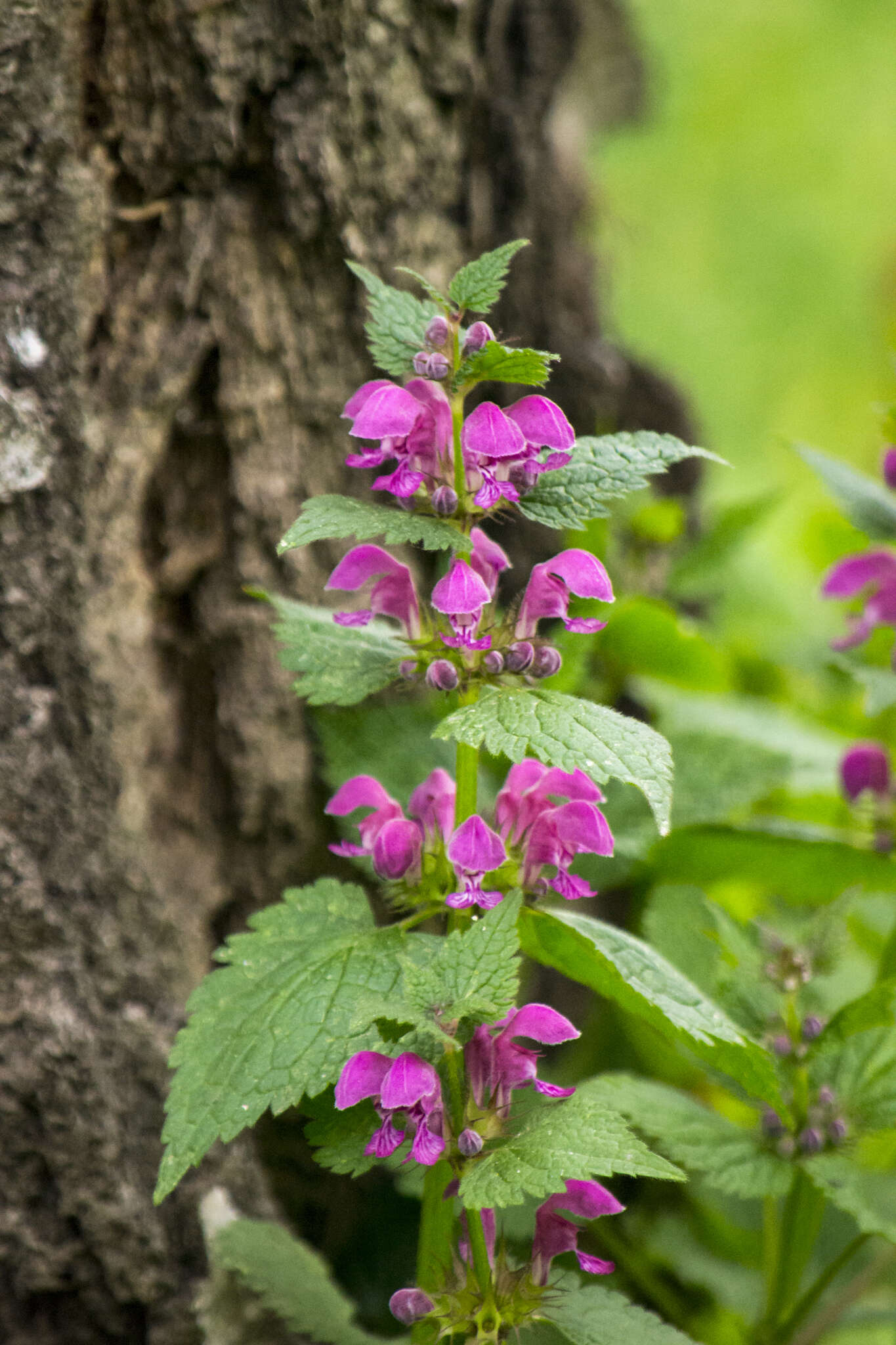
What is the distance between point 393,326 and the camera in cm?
94

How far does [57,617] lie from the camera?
1303mm

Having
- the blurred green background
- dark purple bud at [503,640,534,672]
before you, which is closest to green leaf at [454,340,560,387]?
dark purple bud at [503,640,534,672]

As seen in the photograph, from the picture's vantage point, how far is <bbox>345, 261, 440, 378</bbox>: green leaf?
3.01 feet

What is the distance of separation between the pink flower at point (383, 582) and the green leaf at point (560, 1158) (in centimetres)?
46

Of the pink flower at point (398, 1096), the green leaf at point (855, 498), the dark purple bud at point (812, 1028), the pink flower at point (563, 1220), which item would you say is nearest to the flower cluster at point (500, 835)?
the pink flower at point (398, 1096)

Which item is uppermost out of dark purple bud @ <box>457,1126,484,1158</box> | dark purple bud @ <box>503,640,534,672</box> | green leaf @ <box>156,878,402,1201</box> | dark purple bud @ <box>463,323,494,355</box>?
dark purple bud @ <box>463,323,494,355</box>

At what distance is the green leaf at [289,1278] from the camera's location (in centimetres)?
108

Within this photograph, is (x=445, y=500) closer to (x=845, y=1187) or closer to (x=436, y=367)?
(x=436, y=367)

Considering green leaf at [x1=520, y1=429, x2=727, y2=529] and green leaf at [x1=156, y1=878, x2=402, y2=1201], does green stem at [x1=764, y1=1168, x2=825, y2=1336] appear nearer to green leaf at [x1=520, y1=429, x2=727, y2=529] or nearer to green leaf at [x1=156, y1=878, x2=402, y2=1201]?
green leaf at [x1=156, y1=878, x2=402, y2=1201]

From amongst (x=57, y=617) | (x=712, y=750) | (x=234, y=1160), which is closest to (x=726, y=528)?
(x=712, y=750)

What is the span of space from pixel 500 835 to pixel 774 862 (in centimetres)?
64

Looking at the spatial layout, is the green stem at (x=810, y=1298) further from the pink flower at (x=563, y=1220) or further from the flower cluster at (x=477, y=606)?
the flower cluster at (x=477, y=606)

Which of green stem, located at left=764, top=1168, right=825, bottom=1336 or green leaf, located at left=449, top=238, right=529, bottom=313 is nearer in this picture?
green leaf, located at left=449, top=238, right=529, bottom=313

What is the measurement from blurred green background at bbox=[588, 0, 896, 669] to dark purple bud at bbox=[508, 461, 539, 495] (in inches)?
210
